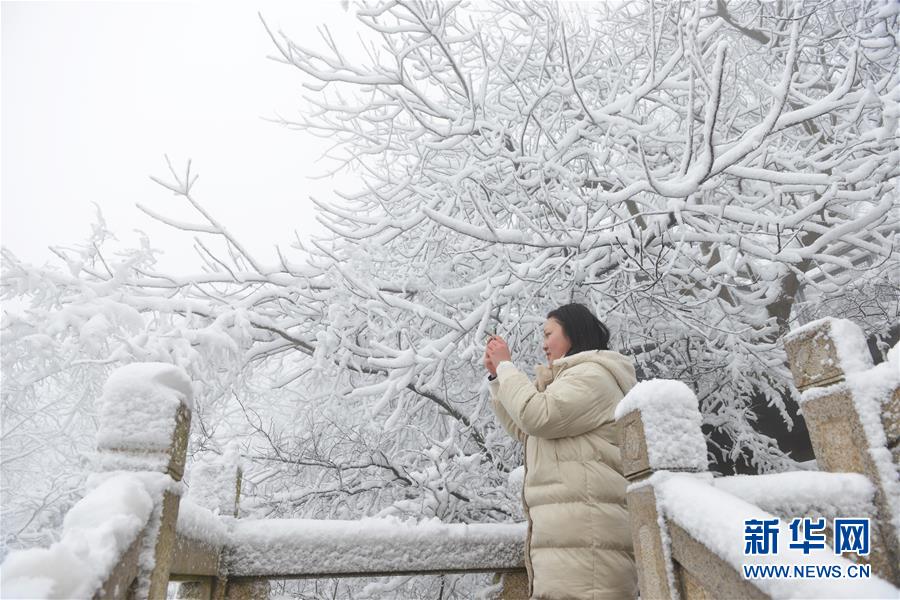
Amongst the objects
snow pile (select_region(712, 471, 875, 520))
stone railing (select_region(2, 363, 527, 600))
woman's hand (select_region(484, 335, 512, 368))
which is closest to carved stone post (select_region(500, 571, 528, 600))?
stone railing (select_region(2, 363, 527, 600))

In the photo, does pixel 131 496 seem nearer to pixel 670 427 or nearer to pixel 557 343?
pixel 670 427

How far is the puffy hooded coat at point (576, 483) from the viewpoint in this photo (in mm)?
2031

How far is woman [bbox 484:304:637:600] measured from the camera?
203 centimetres

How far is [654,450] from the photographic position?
1.89 m

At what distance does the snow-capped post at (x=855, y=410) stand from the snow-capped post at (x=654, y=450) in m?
0.76

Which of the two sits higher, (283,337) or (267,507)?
(283,337)

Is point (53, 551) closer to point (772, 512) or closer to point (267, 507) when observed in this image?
point (772, 512)

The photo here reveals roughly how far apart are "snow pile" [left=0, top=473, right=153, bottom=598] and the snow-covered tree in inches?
53.9

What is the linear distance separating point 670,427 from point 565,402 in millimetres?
391

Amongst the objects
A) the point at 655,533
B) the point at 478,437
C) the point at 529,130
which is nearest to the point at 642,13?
the point at 529,130

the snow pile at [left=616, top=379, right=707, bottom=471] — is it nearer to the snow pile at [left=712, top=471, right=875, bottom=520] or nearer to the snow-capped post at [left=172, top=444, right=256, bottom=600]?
the snow pile at [left=712, top=471, right=875, bottom=520]

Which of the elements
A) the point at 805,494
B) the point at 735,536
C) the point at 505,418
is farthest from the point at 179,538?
the point at 805,494

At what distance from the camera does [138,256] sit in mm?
3312

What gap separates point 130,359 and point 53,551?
70.1 inches
